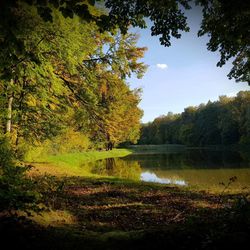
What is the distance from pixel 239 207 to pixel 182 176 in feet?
65.0

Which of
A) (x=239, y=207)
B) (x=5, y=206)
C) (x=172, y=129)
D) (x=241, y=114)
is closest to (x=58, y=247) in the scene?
(x=5, y=206)

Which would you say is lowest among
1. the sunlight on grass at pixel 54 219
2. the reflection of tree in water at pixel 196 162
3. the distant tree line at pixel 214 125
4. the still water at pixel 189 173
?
the still water at pixel 189 173

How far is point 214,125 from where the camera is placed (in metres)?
98.2

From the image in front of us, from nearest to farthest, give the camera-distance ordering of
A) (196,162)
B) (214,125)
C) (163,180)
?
1. (163,180)
2. (196,162)
3. (214,125)

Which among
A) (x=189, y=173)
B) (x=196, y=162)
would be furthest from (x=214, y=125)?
(x=189, y=173)

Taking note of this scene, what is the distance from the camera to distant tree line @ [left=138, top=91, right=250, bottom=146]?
8412 centimetres

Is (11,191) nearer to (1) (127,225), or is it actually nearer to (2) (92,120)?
(1) (127,225)

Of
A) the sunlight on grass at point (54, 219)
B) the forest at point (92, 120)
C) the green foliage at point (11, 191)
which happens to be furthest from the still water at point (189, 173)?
the green foliage at point (11, 191)

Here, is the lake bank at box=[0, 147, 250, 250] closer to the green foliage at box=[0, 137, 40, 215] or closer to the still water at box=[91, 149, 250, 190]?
the green foliage at box=[0, 137, 40, 215]

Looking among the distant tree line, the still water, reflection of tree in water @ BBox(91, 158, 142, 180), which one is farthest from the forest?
the distant tree line

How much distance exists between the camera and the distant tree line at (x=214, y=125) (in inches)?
3312

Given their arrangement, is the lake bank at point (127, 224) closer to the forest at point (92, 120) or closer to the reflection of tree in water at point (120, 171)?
the forest at point (92, 120)

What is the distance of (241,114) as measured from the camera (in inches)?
3324

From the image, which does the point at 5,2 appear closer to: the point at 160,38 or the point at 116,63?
the point at 160,38
